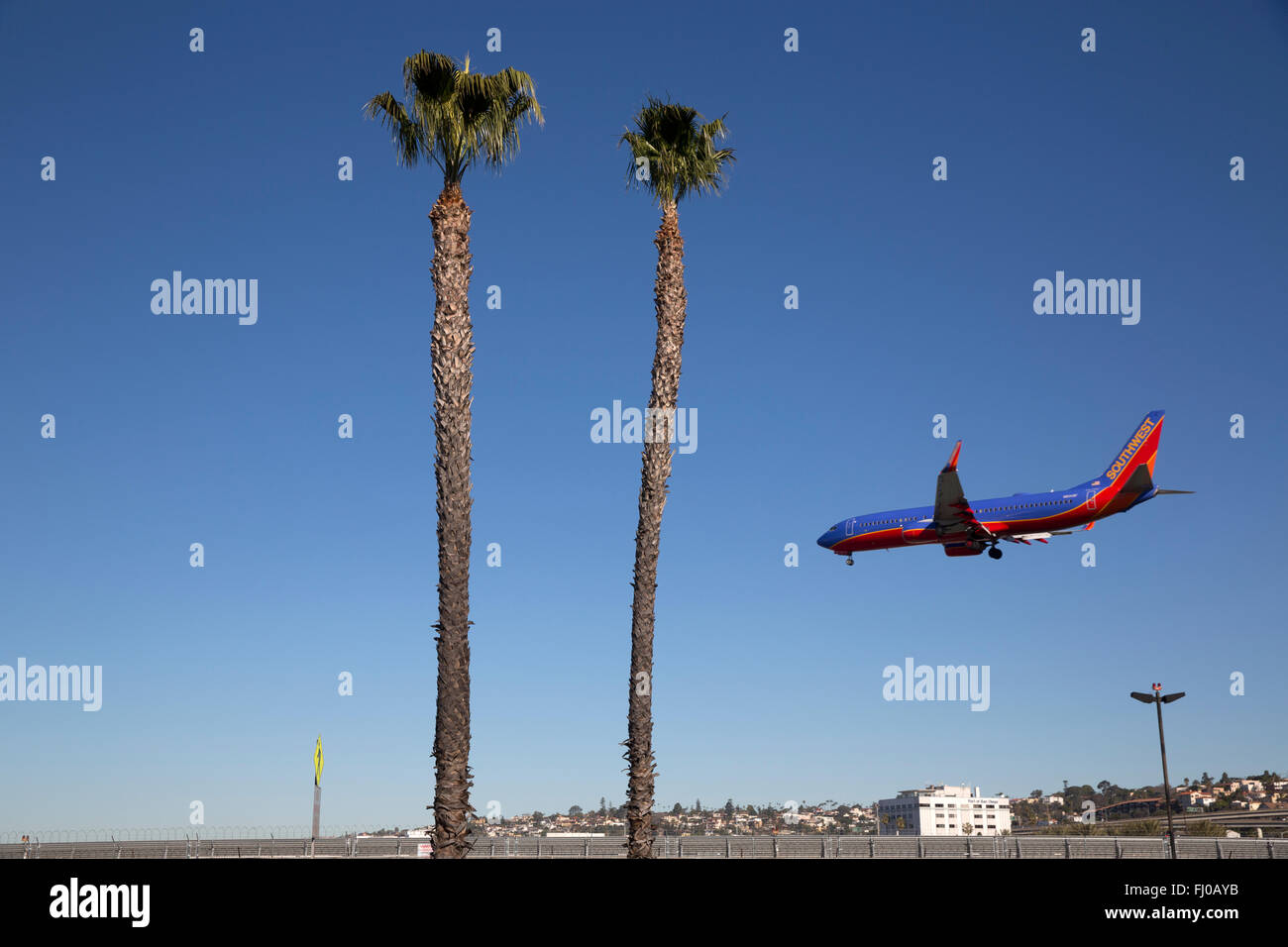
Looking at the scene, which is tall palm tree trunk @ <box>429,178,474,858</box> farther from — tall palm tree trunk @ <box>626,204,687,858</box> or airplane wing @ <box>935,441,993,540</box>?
airplane wing @ <box>935,441,993,540</box>

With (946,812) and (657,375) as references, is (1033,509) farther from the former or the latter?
(946,812)

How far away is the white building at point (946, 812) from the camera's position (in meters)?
167

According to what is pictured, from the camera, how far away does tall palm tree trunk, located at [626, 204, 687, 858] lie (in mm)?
26469

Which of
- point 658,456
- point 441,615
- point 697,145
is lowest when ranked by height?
point 441,615

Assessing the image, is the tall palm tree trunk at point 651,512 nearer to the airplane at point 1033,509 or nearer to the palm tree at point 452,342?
the palm tree at point 452,342

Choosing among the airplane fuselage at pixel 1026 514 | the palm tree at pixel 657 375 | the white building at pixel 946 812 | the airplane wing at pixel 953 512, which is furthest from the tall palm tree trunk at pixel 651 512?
the white building at pixel 946 812

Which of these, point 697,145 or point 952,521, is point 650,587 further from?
point 952,521

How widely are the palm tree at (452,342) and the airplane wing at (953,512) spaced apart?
33455 mm

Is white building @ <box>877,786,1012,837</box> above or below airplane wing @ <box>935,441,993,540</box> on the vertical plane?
below

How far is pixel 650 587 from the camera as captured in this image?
90.2 ft

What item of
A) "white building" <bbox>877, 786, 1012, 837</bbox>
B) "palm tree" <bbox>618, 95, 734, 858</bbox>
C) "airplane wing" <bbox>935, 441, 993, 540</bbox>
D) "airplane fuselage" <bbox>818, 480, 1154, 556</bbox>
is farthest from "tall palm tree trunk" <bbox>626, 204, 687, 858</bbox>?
"white building" <bbox>877, 786, 1012, 837</bbox>
